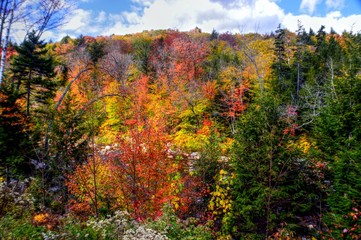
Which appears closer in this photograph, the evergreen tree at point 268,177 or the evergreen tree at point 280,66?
the evergreen tree at point 268,177

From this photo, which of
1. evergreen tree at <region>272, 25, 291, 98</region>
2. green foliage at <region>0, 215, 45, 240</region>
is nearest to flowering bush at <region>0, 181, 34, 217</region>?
green foliage at <region>0, 215, 45, 240</region>

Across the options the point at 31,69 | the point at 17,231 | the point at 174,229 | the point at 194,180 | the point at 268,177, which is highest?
the point at 31,69

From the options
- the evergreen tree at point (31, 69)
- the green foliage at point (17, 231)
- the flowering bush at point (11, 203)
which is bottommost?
the flowering bush at point (11, 203)

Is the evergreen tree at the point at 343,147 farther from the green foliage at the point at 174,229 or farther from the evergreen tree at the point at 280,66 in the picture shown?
the evergreen tree at the point at 280,66

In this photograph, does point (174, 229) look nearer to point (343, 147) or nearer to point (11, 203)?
point (11, 203)

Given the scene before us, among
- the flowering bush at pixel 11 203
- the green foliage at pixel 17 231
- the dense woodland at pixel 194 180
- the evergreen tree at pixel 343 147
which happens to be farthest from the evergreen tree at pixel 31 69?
the evergreen tree at pixel 343 147

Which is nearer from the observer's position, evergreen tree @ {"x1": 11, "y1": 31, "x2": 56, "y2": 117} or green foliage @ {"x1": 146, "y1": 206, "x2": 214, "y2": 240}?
green foliage @ {"x1": 146, "y1": 206, "x2": 214, "y2": 240}

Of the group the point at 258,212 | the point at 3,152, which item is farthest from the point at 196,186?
the point at 3,152

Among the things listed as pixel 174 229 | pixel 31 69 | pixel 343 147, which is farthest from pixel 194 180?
pixel 31 69

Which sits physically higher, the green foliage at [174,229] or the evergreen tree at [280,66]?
the evergreen tree at [280,66]

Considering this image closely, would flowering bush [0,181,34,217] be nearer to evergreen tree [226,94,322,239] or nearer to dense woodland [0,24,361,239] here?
dense woodland [0,24,361,239]

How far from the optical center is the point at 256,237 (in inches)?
360

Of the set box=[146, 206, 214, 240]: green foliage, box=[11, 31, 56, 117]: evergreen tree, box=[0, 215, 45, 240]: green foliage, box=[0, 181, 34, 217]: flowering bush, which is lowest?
box=[146, 206, 214, 240]: green foliage

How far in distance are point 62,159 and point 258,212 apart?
8.42m
